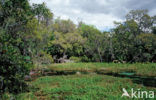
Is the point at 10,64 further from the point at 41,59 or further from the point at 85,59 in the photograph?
the point at 85,59

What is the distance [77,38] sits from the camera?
29.7m

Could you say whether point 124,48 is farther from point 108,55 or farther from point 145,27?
point 145,27

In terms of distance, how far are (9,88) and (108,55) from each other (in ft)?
73.5

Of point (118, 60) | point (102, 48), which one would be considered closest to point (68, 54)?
point (102, 48)

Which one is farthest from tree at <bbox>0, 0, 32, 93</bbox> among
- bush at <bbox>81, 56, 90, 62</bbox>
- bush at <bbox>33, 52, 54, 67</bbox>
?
bush at <bbox>81, 56, 90, 62</bbox>

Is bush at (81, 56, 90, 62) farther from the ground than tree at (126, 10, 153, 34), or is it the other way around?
tree at (126, 10, 153, 34)

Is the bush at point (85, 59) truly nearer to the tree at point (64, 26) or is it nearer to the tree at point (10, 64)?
the tree at point (64, 26)

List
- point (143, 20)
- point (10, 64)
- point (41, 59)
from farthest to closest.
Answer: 1. point (143, 20)
2. point (41, 59)
3. point (10, 64)

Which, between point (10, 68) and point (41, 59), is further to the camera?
point (41, 59)

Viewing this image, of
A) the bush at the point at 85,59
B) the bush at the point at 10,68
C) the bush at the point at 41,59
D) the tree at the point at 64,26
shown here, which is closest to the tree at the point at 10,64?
the bush at the point at 10,68

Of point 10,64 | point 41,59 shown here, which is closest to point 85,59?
point 41,59

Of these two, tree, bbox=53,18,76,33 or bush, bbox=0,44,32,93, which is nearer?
bush, bbox=0,44,32,93

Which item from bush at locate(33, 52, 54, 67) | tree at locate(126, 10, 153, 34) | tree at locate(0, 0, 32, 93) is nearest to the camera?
tree at locate(0, 0, 32, 93)

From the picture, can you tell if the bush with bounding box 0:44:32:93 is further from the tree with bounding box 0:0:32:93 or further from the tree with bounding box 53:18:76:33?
the tree with bounding box 53:18:76:33
